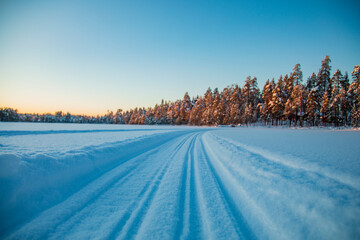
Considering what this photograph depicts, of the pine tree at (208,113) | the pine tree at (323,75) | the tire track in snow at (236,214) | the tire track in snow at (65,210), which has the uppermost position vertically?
the pine tree at (323,75)

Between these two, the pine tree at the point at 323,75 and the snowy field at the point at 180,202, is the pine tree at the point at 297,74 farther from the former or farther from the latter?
the snowy field at the point at 180,202

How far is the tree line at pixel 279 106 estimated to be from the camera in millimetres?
34188

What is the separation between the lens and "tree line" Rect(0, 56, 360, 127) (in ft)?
112

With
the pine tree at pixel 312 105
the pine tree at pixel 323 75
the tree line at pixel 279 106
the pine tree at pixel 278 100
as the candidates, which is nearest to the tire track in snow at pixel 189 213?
the tree line at pixel 279 106

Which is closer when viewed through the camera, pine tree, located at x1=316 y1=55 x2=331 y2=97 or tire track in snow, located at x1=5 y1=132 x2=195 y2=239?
tire track in snow, located at x1=5 y1=132 x2=195 y2=239

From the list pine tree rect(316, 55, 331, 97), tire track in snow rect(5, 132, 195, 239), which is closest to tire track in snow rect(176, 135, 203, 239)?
tire track in snow rect(5, 132, 195, 239)

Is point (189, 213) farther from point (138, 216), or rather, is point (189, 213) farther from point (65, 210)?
point (65, 210)

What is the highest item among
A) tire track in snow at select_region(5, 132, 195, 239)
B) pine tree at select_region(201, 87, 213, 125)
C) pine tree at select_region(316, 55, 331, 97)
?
pine tree at select_region(316, 55, 331, 97)

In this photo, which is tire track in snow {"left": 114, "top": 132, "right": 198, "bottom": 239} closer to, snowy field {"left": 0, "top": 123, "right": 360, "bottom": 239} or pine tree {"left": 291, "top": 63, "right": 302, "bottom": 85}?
snowy field {"left": 0, "top": 123, "right": 360, "bottom": 239}

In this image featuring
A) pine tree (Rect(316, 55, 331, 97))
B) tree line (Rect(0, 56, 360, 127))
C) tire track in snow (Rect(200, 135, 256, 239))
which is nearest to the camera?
tire track in snow (Rect(200, 135, 256, 239))

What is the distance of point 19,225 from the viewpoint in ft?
8.16

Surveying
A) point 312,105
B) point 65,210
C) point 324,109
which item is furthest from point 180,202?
point 324,109

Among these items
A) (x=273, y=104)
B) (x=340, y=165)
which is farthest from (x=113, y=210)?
(x=273, y=104)

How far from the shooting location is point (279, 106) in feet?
141
